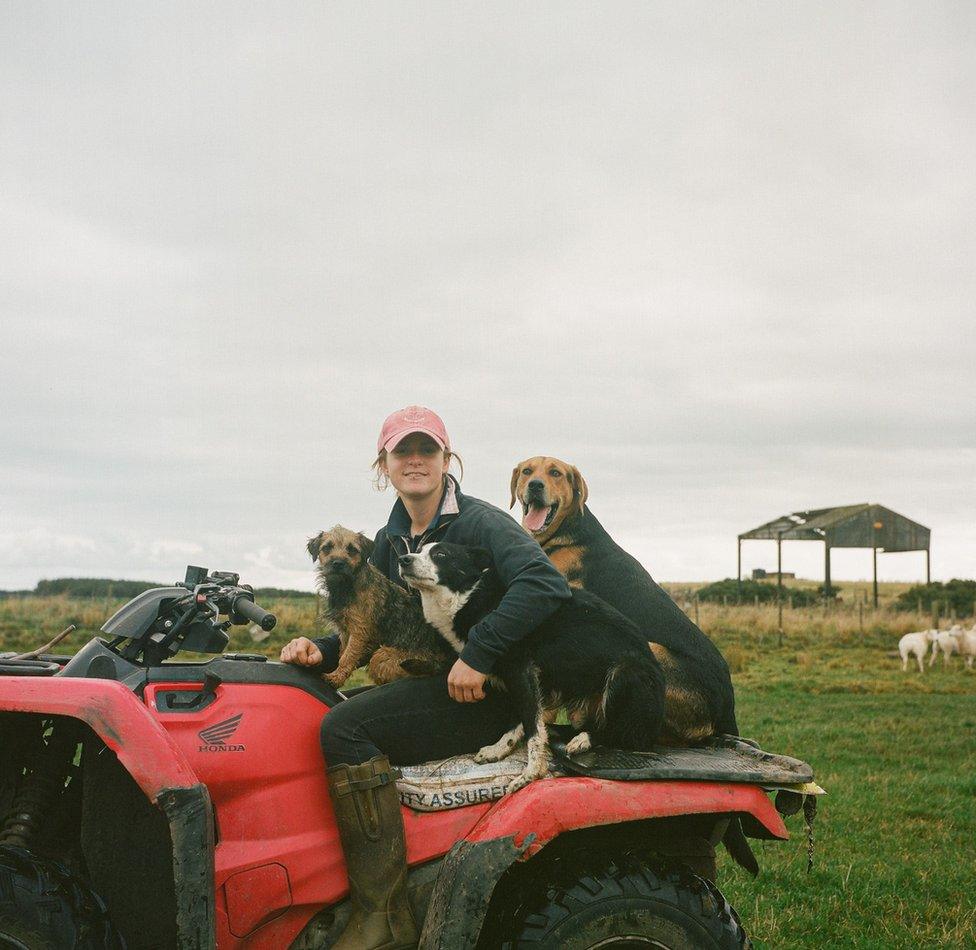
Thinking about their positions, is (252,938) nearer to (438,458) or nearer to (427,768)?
(427,768)

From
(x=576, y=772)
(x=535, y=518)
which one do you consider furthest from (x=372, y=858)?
(x=535, y=518)

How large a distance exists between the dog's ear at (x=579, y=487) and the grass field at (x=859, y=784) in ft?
8.27

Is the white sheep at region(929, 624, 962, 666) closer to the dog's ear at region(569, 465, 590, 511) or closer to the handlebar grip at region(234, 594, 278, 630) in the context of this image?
the dog's ear at region(569, 465, 590, 511)

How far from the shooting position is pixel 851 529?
35.2 meters

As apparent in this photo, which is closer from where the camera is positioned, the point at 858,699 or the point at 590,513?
the point at 590,513

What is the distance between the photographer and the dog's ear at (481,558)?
3.61m

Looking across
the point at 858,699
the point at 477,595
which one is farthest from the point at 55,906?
the point at 858,699

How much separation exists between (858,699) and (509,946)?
13867 mm

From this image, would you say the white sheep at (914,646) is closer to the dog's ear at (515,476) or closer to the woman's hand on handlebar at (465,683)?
the dog's ear at (515,476)

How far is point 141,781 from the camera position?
2670 millimetres

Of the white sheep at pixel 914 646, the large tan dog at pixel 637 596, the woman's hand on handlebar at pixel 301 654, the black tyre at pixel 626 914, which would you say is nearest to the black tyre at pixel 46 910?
the woman's hand on handlebar at pixel 301 654

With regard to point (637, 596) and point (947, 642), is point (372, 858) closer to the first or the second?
point (637, 596)

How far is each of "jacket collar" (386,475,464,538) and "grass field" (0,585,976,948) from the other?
302cm

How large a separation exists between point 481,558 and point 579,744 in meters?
0.77
